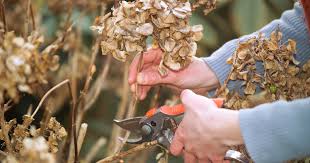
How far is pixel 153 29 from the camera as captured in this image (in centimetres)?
107

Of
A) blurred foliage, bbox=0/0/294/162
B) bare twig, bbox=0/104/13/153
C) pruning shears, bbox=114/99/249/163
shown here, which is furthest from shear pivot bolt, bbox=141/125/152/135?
blurred foliage, bbox=0/0/294/162

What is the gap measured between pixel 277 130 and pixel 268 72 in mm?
176

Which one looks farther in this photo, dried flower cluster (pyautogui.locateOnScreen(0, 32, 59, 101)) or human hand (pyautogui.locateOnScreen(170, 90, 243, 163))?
human hand (pyautogui.locateOnScreen(170, 90, 243, 163))

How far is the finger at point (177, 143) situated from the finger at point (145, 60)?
18 centimetres

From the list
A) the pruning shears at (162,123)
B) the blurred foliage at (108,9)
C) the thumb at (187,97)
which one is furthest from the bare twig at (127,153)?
the blurred foliage at (108,9)

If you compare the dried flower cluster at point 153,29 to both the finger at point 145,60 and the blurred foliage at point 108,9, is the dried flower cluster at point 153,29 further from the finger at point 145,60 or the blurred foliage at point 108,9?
the blurred foliage at point 108,9

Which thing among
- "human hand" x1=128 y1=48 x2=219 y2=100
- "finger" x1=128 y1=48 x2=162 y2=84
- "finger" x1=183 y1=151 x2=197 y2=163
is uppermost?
"finger" x1=128 y1=48 x2=162 y2=84

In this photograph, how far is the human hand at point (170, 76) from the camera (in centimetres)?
124

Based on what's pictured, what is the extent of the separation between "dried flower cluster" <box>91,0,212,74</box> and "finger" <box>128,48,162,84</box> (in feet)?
0.46

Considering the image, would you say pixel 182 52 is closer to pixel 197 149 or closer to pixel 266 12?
pixel 197 149

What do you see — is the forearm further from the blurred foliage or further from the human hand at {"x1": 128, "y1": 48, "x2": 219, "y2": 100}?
the blurred foliage

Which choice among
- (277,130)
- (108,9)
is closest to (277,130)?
(277,130)

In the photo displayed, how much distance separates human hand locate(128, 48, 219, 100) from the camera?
4.07 feet

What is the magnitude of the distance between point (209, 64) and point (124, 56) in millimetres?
306
